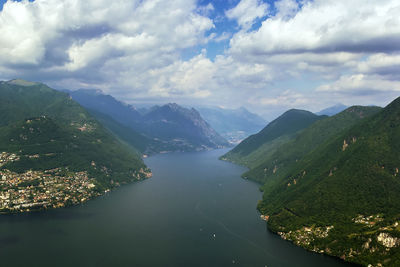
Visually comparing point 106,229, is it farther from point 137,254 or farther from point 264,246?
point 264,246

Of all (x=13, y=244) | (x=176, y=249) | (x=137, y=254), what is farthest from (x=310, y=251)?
(x=13, y=244)

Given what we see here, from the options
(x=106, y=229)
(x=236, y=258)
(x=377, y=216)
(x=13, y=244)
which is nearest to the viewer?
(x=236, y=258)

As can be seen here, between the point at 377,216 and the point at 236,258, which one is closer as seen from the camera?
the point at 236,258

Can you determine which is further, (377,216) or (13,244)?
(377,216)

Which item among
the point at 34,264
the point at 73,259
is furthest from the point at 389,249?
the point at 34,264

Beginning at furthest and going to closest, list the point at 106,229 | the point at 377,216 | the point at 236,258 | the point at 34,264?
the point at 106,229 < the point at 377,216 < the point at 236,258 < the point at 34,264

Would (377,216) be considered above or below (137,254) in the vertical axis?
above

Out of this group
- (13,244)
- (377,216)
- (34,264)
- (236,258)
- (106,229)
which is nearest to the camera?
(34,264)

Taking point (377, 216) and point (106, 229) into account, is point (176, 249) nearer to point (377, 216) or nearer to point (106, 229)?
point (106, 229)

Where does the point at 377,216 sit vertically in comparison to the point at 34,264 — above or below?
above
